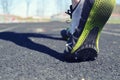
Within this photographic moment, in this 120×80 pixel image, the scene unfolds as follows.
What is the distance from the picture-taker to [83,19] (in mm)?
2557

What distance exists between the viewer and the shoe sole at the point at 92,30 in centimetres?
243

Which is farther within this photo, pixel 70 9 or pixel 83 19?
pixel 70 9

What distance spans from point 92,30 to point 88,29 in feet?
0.13

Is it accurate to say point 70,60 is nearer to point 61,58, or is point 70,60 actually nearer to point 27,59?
point 61,58

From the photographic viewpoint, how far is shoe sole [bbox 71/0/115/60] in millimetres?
2428

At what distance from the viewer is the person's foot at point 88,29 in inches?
95.7

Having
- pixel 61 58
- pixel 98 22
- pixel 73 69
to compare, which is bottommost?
pixel 61 58

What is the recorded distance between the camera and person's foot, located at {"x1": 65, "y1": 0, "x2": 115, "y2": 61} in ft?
7.98

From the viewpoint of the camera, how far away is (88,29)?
2516 millimetres

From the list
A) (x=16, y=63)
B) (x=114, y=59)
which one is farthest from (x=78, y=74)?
(x=114, y=59)

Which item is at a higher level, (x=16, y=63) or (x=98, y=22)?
(x=98, y=22)

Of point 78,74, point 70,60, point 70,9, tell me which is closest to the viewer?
point 78,74

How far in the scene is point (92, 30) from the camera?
2523mm

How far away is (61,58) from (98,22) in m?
0.49
